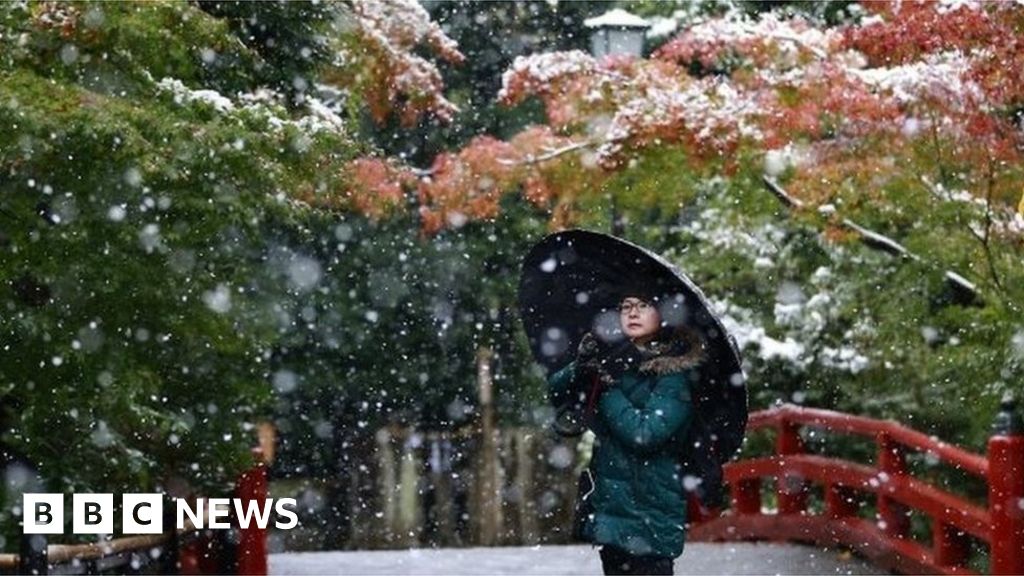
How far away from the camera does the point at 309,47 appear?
42.5ft

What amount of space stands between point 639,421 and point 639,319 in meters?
0.40

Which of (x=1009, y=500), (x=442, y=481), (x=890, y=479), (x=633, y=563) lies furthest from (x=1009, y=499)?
(x=442, y=481)

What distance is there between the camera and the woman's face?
675 centimetres

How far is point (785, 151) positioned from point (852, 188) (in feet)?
3.03

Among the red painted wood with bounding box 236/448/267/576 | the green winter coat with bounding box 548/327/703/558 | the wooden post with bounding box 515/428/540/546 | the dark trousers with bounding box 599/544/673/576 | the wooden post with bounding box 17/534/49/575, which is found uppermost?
the green winter coat with bounding box 548/327/703/558

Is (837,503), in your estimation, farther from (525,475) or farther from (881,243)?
(525,475)

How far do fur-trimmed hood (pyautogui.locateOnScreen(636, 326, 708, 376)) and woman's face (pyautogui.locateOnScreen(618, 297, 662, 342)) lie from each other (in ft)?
0.14

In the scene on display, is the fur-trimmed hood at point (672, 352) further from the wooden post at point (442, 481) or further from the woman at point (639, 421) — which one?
the wooden post at point (442, 481)

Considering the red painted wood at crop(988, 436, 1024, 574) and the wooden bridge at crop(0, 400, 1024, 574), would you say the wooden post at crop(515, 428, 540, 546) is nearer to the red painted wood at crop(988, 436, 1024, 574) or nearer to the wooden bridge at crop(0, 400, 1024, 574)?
the wooden bridge at crop(0, 400, 1024, 574)

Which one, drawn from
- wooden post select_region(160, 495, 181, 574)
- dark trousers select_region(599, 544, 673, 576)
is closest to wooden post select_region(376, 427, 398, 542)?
wooden post select_region(160, 495, 181, 574)

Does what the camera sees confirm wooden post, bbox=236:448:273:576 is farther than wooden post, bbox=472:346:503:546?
No

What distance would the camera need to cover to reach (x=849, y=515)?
12039mm

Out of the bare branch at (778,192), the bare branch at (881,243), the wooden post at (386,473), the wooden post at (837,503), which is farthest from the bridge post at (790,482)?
the wooden post at (386,473)

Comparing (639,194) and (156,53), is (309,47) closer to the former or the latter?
(639,194)
